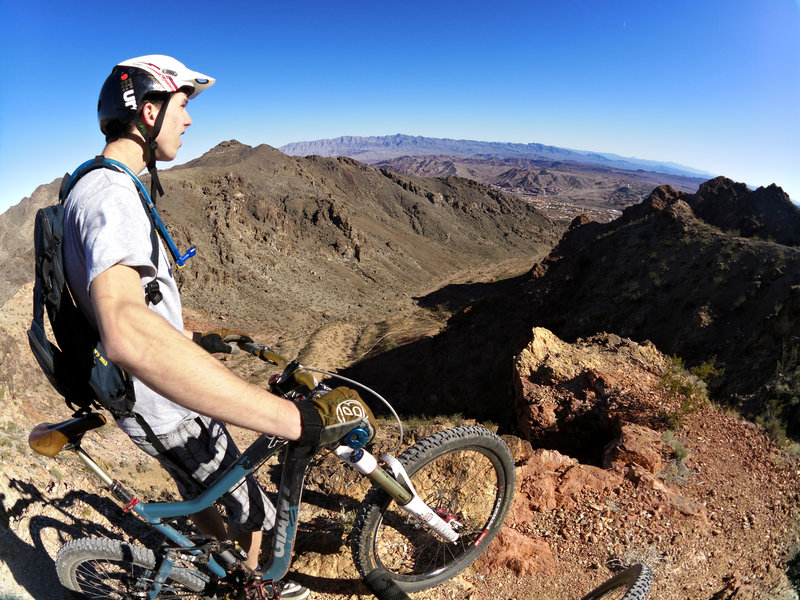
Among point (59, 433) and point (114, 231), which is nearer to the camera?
point (114, 231)

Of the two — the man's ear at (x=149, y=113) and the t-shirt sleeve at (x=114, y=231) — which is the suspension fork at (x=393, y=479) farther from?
the man's ear at (x=149, y=113)

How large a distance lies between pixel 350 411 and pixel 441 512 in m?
1.61

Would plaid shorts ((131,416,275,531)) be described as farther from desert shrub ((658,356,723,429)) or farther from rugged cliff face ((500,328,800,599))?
desert shrub ((658,356,723,429))

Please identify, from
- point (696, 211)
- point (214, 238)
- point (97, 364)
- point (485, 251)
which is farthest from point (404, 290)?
point (97, 364)

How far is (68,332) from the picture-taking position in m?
1.79

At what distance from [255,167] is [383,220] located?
83.7 feet

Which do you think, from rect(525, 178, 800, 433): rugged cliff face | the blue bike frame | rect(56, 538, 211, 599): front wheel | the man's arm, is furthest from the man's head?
rect(525, 178, 800, 433): rugged cliff face

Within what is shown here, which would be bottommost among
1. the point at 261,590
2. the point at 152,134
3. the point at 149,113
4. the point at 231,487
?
the point at 261,590

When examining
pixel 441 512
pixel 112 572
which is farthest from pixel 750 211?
pixel 112 572

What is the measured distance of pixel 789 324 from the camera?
977 centimetres

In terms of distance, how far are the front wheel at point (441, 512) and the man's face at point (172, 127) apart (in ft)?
7.22

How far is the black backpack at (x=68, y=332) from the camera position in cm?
169

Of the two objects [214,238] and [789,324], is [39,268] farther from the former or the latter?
[214,238]

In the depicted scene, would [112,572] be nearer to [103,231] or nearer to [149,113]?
[103,231]
